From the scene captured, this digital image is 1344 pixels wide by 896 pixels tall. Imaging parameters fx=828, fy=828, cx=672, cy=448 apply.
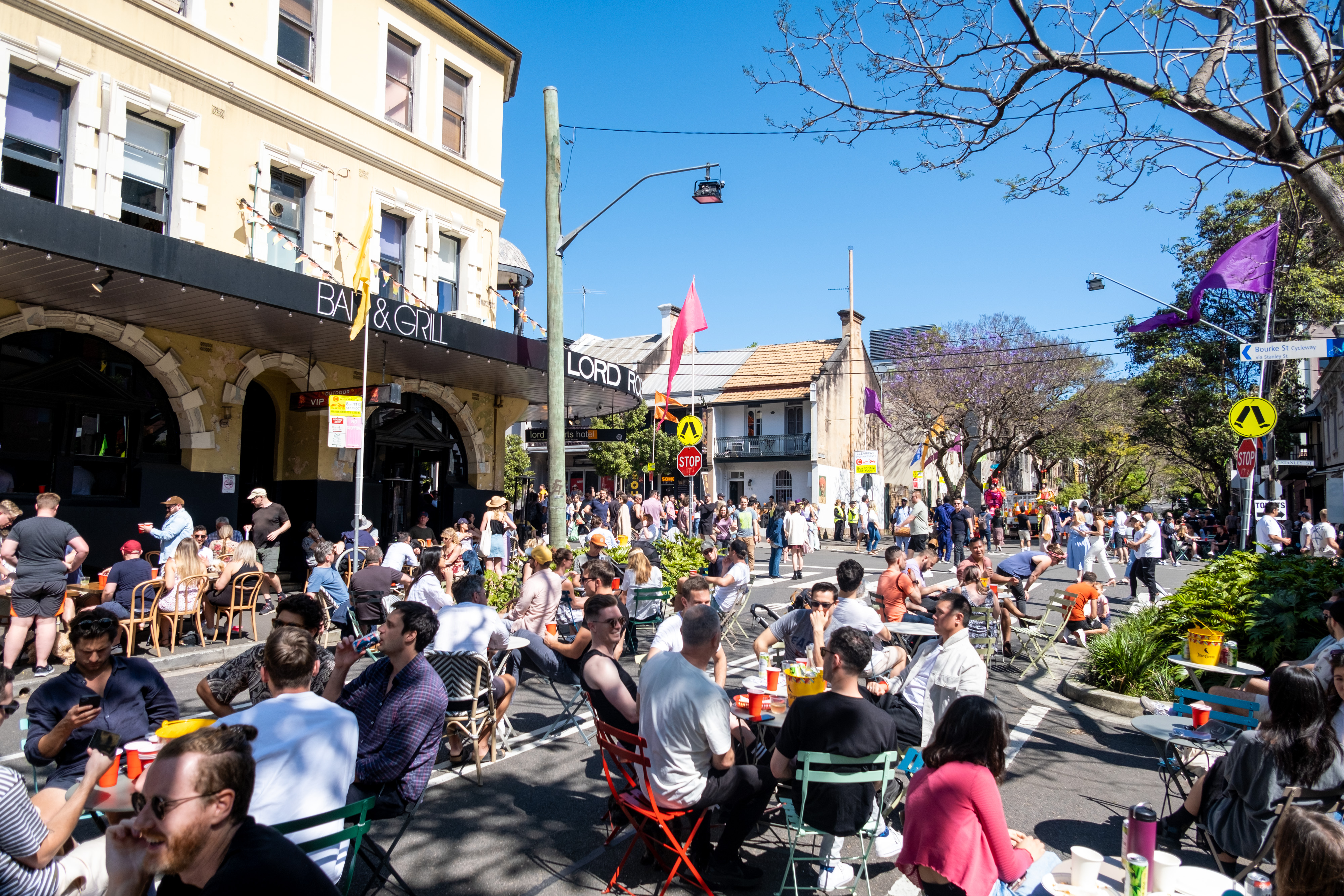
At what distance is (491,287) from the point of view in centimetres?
1786

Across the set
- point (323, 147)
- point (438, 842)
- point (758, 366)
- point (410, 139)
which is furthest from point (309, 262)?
point (758, 366)

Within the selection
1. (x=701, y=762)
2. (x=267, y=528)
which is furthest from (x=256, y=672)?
(x=267, y=528)

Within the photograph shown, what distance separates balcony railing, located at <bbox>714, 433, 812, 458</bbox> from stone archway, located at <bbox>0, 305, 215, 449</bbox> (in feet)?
101

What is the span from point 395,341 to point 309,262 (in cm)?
239

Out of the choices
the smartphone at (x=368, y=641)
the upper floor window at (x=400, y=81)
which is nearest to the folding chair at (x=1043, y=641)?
the smartphone at (x=368, y=641)

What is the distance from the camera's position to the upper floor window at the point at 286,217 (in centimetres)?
1361

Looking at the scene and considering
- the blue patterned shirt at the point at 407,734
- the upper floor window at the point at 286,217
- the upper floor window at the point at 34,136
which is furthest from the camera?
the upper floor window at the point at 286,217

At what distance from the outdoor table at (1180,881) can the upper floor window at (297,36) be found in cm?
1588

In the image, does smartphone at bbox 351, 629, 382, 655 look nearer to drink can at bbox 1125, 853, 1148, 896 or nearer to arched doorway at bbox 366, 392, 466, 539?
drink can at bbox 1125, 853, 1148, 896

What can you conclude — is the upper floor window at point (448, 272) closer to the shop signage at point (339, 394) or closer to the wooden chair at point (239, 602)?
the shop signage at point (339, 394)

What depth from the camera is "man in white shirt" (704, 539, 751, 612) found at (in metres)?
10.0

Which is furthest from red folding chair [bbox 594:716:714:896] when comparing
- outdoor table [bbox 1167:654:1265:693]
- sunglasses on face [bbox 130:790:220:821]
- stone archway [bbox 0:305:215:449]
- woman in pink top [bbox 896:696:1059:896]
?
stone archway [bbox 0:305:215:449]

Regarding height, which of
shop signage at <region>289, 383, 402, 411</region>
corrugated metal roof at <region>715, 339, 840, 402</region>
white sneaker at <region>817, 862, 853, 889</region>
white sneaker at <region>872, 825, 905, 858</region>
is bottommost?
white sneaker at <region>817, 862, 853, 889</region>

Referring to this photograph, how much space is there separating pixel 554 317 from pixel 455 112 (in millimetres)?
8824
